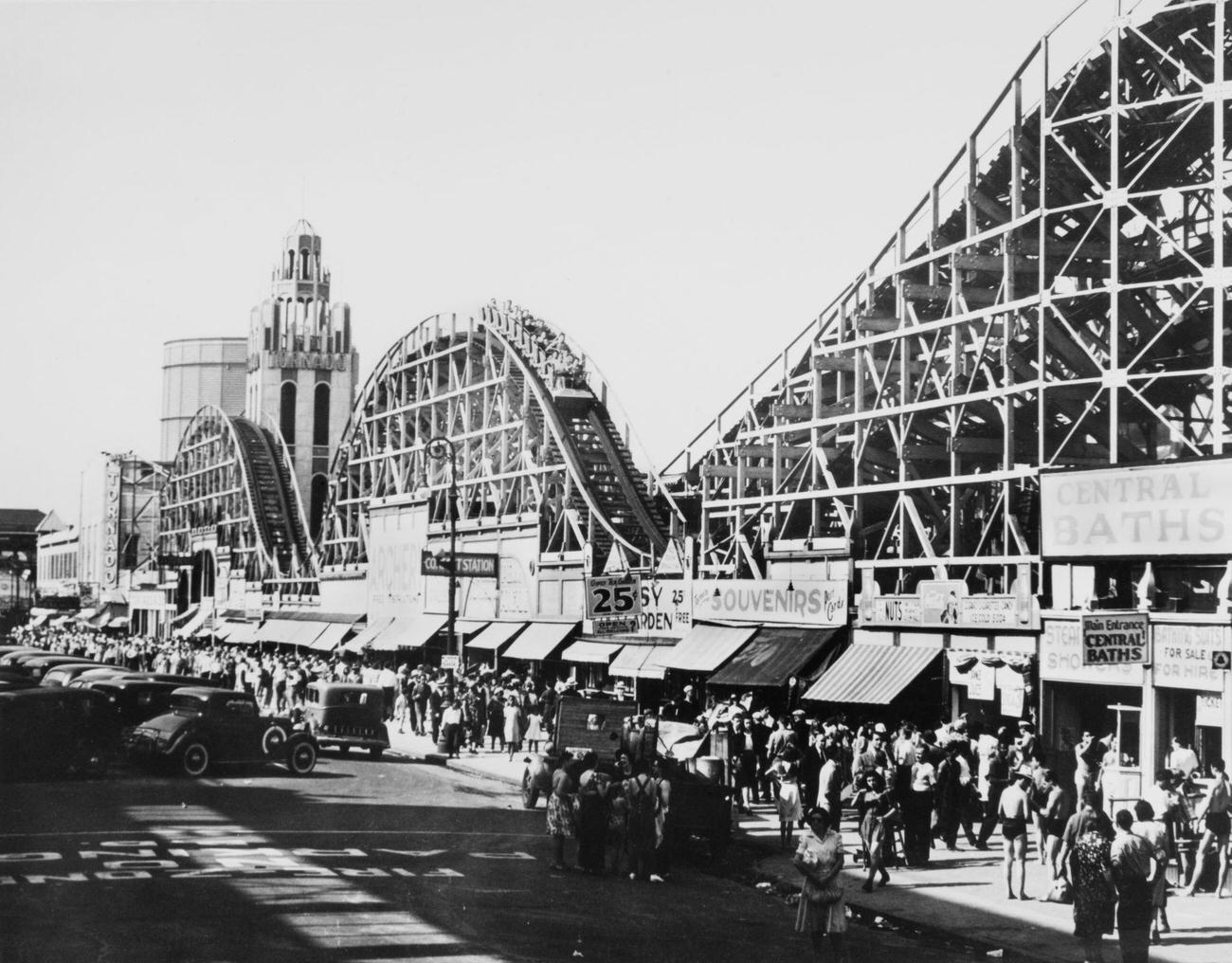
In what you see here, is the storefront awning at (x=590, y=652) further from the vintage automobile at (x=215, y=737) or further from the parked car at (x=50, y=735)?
the parked car at (x=50, y=735)

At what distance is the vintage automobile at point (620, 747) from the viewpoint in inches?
813

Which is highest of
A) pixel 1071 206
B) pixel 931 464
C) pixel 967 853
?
pixel 1071 206

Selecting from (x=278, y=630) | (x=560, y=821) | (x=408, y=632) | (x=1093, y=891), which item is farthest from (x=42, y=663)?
(x=1093, y=891)

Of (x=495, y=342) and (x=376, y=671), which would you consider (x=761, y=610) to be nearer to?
(x=376, y=671)

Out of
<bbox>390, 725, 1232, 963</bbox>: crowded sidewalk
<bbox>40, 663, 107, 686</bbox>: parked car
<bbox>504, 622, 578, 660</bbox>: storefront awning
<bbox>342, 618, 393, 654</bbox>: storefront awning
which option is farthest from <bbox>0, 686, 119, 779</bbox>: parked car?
<bbox>342, 618, 393, 654</bbox>: storefront awning

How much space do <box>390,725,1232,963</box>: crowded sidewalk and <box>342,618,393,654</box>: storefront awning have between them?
34.1 meters

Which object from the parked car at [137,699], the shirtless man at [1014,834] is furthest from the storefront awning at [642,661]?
the shirtless man at [1014,834]

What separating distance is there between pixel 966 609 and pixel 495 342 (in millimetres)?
28216

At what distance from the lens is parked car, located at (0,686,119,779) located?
2725 centimetres

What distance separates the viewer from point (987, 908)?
56.8 feet

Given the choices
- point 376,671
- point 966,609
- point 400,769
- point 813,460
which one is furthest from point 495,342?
point 966,609

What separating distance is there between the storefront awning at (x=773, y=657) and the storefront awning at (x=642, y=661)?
9.73ft

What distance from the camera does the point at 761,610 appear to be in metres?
34.5

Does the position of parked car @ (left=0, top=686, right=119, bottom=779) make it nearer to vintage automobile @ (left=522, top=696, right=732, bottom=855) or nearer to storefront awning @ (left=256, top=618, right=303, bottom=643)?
vintage automobile @ (left=522, top=696, right=732, bottom=855)
